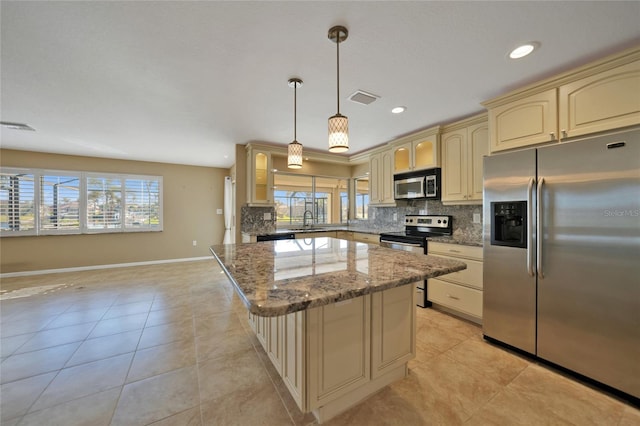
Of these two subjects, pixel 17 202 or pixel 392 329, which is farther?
pixel 17 202

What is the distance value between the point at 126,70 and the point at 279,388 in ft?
9.04

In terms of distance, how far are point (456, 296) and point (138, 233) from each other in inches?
251

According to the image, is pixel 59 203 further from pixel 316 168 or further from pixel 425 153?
pixel 425 153

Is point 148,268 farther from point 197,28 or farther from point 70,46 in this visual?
point 197,28

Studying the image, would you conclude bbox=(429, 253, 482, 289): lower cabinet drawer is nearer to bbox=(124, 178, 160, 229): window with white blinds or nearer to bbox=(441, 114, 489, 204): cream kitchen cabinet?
bbox=(441, 114, 489, 204): cream kitchen cabinet

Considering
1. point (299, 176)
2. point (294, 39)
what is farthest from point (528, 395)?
point (299, 176)

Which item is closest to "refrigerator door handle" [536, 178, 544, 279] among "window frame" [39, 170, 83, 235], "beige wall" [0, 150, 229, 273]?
"beige wall" [0, 150, 229, 273]

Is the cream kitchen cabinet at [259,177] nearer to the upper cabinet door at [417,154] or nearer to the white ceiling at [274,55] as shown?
the white ceiling at [274,55]

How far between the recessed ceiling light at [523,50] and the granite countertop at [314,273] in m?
1.56

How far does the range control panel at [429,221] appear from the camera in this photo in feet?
11.1

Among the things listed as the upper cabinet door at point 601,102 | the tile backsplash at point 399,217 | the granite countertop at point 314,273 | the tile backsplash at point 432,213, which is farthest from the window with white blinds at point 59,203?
the upper cabinet door at point 601,102

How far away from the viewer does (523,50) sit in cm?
170

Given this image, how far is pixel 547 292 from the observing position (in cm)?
191

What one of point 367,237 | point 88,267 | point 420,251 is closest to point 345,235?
point 367,237
